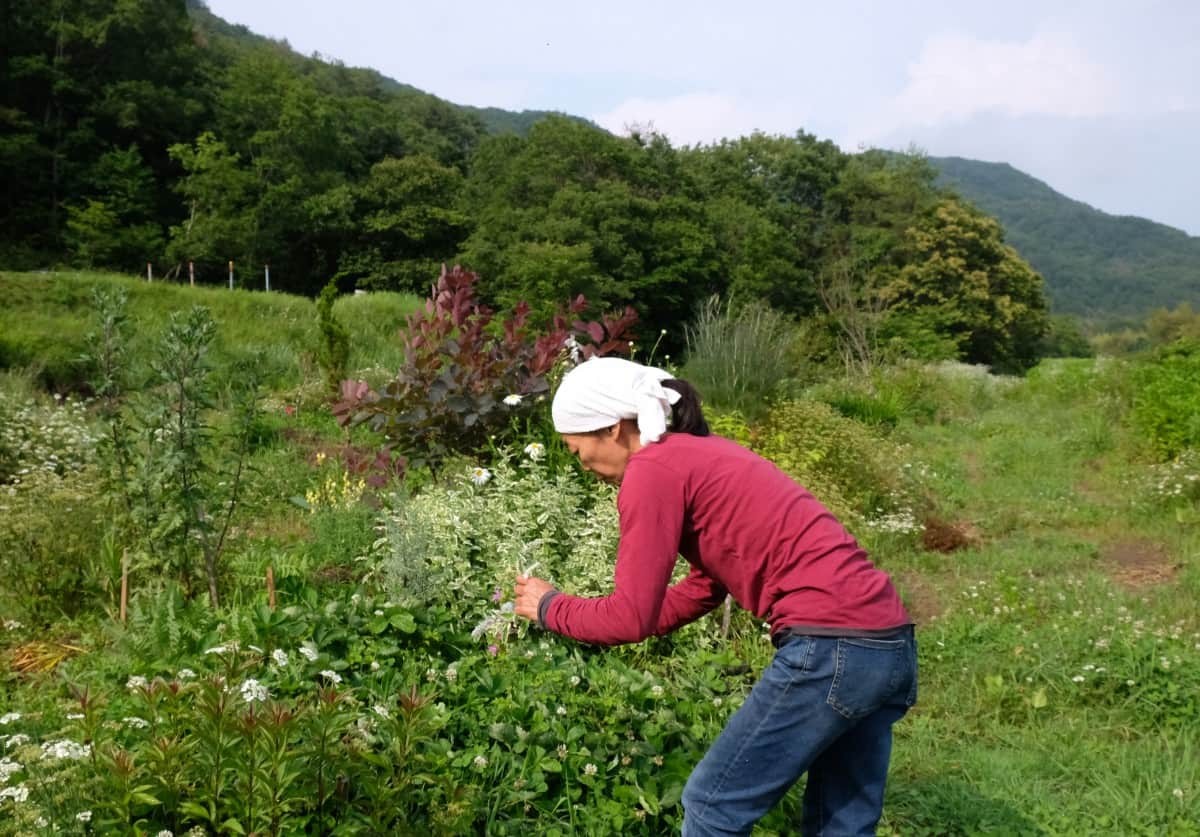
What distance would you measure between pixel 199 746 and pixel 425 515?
2339mm

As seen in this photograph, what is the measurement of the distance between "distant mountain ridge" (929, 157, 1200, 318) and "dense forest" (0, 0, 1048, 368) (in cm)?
5172

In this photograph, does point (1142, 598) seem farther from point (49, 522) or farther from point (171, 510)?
point (49, 522)

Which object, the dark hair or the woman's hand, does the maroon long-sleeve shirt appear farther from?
the woman's hand

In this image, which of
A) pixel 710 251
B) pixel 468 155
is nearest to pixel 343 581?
pixel 710 251

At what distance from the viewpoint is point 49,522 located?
177 inches

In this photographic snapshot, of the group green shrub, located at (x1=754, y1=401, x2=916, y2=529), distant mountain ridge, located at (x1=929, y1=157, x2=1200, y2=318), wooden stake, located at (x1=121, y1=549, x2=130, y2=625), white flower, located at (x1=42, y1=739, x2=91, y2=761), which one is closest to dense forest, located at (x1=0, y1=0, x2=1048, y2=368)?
green shrub, located at (x1=754, y1=401, x2=916, y2=529)

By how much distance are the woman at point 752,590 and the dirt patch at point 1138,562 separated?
15.8 ft

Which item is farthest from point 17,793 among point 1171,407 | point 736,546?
point 1171,407

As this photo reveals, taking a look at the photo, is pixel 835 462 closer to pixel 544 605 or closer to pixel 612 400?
pixel 544 605

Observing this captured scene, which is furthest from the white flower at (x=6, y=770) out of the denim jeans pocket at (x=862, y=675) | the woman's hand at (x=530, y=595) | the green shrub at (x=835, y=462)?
the green shrub at (x=835, y=462)

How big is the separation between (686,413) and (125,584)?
2890 mm

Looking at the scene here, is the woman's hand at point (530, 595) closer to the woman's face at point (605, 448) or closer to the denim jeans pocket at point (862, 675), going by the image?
the woman's face at point (605, 448)

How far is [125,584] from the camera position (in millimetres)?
3908

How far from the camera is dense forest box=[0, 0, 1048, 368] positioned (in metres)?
29.0
